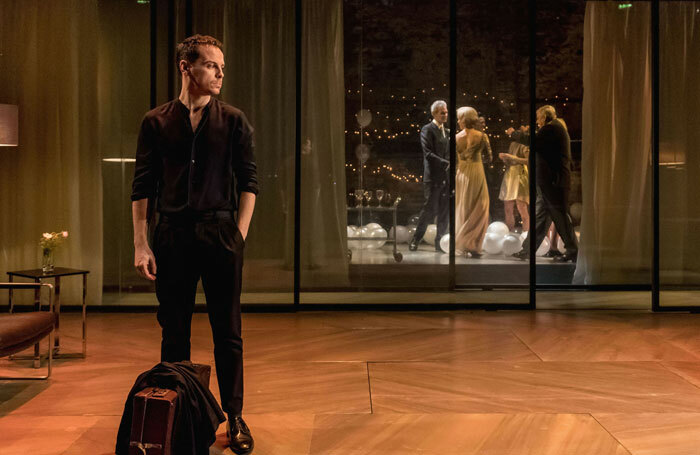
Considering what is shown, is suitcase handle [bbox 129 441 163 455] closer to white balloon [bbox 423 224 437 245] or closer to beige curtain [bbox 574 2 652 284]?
white balloon [bbox 423 224 437 245]

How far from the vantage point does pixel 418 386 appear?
434 centimetres

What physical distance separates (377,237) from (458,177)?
87cm

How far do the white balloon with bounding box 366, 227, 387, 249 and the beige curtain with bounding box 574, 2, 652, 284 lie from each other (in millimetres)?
2396

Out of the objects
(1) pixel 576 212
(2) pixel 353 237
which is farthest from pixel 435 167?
(1) pixel 576 212

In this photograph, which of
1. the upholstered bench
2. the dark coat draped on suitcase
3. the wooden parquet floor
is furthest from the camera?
the upholstered bench

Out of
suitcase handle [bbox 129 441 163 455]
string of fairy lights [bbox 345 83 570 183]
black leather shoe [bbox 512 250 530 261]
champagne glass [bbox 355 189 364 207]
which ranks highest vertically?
string of fairy lights [bbox 345 83 570 183]

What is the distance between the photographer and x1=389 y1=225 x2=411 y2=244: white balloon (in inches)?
273

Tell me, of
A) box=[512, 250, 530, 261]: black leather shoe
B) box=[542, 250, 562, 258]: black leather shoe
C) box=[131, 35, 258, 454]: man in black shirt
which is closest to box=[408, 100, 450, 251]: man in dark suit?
box=[512, 250, 530, 261]: black leather shoe

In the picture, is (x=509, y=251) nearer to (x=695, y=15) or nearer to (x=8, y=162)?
(x=695, y=15)

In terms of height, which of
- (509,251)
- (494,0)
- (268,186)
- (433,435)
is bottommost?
(433,435)

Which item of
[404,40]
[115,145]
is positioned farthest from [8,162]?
[404,40]

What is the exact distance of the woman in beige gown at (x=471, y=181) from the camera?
6.98 m

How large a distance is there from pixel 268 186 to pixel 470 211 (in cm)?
174

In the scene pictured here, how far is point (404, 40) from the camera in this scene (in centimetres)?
695
